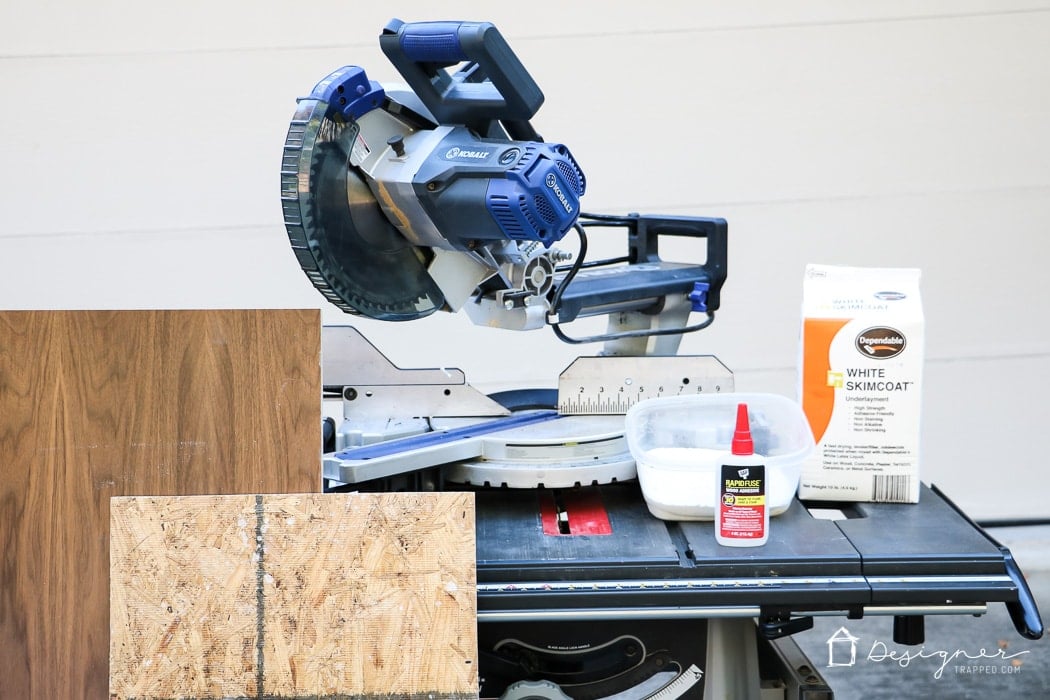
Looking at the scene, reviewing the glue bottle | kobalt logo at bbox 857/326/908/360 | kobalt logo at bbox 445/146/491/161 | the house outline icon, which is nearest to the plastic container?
the glue bottle

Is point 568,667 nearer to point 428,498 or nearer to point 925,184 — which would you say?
point 428,498

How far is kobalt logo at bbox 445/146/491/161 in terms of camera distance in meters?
1.69

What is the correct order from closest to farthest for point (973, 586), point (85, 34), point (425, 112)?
point (973, 586) → point (425, 112) → point (85, 34)

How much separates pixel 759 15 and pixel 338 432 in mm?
2012

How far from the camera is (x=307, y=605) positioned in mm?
1562

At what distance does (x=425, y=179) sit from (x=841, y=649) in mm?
2299

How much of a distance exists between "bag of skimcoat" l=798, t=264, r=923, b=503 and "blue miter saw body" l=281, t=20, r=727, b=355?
45 cm

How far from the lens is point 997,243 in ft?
11.1

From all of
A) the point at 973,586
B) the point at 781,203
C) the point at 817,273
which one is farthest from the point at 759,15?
the point at 973,586

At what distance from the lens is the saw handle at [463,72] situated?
1.65 m

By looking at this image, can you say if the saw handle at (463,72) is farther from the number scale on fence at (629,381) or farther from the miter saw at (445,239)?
the number scale on fence at (629,381)

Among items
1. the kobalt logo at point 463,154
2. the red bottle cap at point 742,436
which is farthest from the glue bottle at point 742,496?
the kobalt logo at point 463,154

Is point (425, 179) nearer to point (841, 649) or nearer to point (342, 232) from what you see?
point (342, 232)

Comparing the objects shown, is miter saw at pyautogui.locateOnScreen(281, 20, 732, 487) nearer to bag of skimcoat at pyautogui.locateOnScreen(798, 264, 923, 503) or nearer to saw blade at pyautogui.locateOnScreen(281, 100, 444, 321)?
saw blade at pyautogui.locateOnScreen(281, 100, 444, 321)
